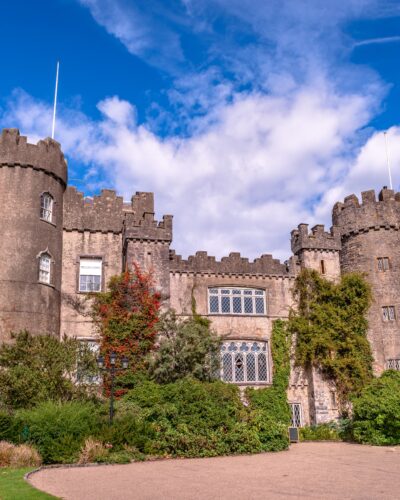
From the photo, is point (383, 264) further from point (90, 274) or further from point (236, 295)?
point (90, 274)

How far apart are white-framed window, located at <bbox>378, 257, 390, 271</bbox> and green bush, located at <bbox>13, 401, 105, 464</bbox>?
18.6 metres

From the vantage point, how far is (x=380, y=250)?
97.9 ft

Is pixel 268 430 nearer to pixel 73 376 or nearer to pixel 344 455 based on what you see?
pixel 344 455

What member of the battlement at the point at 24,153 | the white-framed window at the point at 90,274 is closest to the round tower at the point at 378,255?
the white-framed window at the point at 90,274

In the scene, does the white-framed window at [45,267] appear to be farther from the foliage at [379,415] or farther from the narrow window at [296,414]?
the foliage at [379,415]

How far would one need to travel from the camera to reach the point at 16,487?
1159 centimetres

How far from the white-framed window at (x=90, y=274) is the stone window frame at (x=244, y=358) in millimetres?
7229

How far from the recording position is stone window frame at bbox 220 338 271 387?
2712cm

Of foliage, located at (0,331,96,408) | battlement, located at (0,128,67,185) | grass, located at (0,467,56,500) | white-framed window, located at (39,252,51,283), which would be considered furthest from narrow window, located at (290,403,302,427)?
battlement, located at (0,128,67,185)

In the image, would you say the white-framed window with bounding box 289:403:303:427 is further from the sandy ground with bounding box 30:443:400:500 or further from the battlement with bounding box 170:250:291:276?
the sandy ground with bounding box 30:443:400:500

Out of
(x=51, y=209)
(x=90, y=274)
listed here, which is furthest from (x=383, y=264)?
(x=51, y=209)

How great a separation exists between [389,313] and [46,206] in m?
19.0

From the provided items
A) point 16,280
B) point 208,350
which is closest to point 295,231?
point 208,350

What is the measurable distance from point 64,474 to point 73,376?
8659 mm
